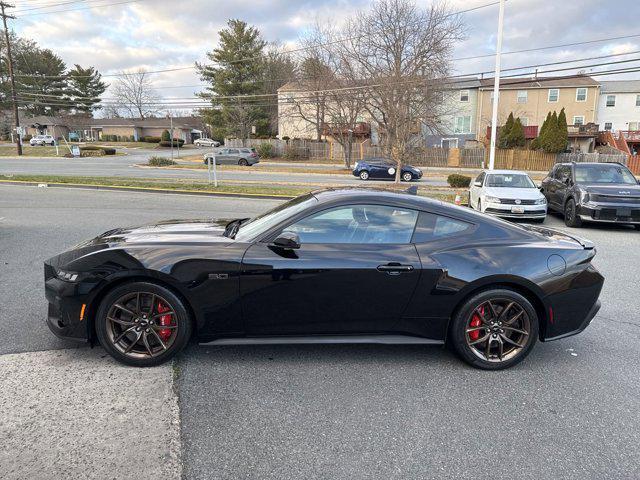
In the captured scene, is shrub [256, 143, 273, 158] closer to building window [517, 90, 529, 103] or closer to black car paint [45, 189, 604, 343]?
building window [517, 90, 529, 103]

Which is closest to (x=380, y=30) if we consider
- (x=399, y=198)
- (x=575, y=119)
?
(x=399, y=198)

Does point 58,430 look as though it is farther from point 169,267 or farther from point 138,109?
point 138,109

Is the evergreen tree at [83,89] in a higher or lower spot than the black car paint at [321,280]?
higher

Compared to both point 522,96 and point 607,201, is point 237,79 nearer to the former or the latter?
Result: point 522,96

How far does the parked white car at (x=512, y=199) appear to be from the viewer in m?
11.3

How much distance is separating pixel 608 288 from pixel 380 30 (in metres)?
22.5

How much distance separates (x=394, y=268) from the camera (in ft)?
11.5

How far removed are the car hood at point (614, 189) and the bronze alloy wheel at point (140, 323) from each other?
10663 mm

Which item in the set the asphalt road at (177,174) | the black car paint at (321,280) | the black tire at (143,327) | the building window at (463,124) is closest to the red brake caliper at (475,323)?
the black car paint at (321,280)

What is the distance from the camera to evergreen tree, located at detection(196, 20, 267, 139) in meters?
56.6

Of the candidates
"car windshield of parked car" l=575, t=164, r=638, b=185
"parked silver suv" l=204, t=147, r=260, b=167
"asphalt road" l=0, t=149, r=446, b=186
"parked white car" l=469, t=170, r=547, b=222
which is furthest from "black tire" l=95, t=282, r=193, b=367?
"parked silver suv" l=204, t=147, r=260, b=167

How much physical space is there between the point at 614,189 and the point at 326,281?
33.3 feet

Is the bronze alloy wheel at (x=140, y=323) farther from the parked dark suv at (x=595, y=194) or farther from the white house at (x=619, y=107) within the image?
the white house at (x=619, y=107)

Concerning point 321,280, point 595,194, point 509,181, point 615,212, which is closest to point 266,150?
point 509,181
